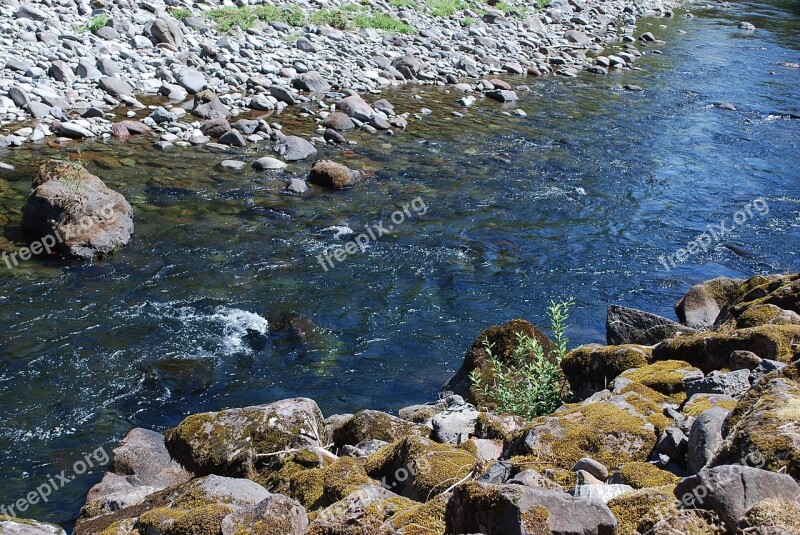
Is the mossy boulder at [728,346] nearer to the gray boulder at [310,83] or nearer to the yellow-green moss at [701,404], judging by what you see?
the yellow-green moss at [701,404]

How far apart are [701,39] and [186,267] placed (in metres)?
27.3

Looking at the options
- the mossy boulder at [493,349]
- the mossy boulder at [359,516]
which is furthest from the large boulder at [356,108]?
the mossy boulder at [359,516]

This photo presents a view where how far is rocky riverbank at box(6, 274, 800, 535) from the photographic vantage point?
3061 mm

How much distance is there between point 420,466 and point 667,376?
226 centimetres

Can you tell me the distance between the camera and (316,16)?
79.9 feet

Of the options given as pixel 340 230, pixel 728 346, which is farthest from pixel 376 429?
pixel 340 230

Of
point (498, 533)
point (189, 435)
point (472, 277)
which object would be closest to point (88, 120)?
point (472, 277)

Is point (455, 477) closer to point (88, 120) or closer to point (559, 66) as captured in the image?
point (88, 120)

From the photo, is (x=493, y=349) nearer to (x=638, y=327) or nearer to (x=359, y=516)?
(x=638, y=327)

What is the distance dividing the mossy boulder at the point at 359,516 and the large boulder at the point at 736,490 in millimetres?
1387

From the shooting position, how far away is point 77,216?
10883 millimetres

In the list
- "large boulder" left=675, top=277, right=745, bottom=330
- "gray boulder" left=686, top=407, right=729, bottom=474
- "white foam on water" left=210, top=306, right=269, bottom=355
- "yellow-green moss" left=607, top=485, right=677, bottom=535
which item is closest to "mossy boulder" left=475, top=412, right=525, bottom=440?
"gray boulder" left=686, top=407, right=729, bottom=474

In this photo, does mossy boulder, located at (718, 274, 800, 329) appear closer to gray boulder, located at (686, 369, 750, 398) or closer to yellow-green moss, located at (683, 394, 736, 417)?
gray boulder, located at (686, 369, 750, 398)

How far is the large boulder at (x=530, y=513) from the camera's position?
9.76 ft
